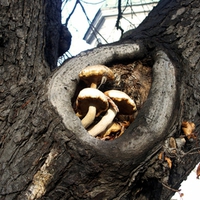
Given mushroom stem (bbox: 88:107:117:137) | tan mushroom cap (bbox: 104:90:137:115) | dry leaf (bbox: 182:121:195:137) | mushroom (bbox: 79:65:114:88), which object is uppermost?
mushroom (bbox: 79:65:114:88)

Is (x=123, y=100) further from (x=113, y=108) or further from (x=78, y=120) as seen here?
(x=78, y=120)

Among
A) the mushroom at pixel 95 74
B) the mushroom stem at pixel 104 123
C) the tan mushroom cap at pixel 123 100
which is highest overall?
the mushroom at pixel 95 74

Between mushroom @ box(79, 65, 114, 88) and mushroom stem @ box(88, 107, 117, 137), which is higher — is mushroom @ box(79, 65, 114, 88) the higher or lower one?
the higher one

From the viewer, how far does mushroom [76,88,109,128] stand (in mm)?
1172

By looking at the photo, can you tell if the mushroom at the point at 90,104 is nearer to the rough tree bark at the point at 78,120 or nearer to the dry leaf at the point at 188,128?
the rough tree bark at the point at 78,120

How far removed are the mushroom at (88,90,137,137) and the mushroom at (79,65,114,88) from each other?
7cm

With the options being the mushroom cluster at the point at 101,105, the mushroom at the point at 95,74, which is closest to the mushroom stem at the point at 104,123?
the mushroom cluster at the point at 101,105

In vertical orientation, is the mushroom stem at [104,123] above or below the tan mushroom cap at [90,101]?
below

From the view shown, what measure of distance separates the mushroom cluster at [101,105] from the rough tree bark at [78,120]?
0.19 ft

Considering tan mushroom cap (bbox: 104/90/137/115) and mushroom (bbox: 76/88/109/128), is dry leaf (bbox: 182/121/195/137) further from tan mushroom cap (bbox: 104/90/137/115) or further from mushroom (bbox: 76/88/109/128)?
mushroom (bbox: 76/88/109/128)

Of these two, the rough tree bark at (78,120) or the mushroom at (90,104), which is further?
the mushroom at (90,104)

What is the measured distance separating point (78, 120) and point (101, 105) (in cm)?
21

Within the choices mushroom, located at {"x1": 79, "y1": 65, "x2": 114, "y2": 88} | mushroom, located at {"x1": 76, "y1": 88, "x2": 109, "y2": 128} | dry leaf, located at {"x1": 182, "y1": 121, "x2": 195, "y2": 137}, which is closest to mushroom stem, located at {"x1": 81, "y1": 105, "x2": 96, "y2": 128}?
mushroom, located at {"x1": 76, "y1": 88, "x2": 109, "y2": 128}

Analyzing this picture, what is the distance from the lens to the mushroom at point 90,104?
3.84ft
